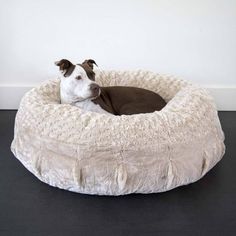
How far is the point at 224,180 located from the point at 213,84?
1.21 metres

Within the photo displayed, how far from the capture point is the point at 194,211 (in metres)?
1.47

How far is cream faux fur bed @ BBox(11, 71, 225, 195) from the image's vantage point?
1458 mm

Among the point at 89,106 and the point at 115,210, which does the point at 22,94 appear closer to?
the point at 89,106


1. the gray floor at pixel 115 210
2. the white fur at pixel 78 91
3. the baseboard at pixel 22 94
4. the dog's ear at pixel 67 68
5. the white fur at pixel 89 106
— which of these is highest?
the dog's ear at pixel 67 68

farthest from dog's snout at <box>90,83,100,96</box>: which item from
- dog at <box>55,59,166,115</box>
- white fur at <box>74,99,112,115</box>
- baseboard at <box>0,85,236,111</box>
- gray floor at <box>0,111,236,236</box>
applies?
baseboard at <box>0,85,236,111</box>

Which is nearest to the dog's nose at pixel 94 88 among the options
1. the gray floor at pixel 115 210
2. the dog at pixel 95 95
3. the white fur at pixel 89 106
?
the dog at pixel 95 95

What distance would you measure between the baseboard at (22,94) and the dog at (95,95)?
2.69 feet

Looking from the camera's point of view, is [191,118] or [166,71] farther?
[166,71]

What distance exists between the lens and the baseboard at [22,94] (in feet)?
8.50

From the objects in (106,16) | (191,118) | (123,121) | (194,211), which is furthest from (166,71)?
(194,211)

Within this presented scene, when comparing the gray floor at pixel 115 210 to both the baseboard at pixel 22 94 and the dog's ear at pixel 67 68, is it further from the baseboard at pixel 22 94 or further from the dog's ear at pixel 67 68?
the baseboard at pixel 22 94

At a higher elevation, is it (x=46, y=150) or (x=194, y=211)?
(x=46, y=150)

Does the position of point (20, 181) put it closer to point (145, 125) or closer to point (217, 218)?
point (145, 125)

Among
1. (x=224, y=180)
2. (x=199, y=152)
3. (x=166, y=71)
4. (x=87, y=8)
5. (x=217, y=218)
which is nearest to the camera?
(x=217, y=218)
